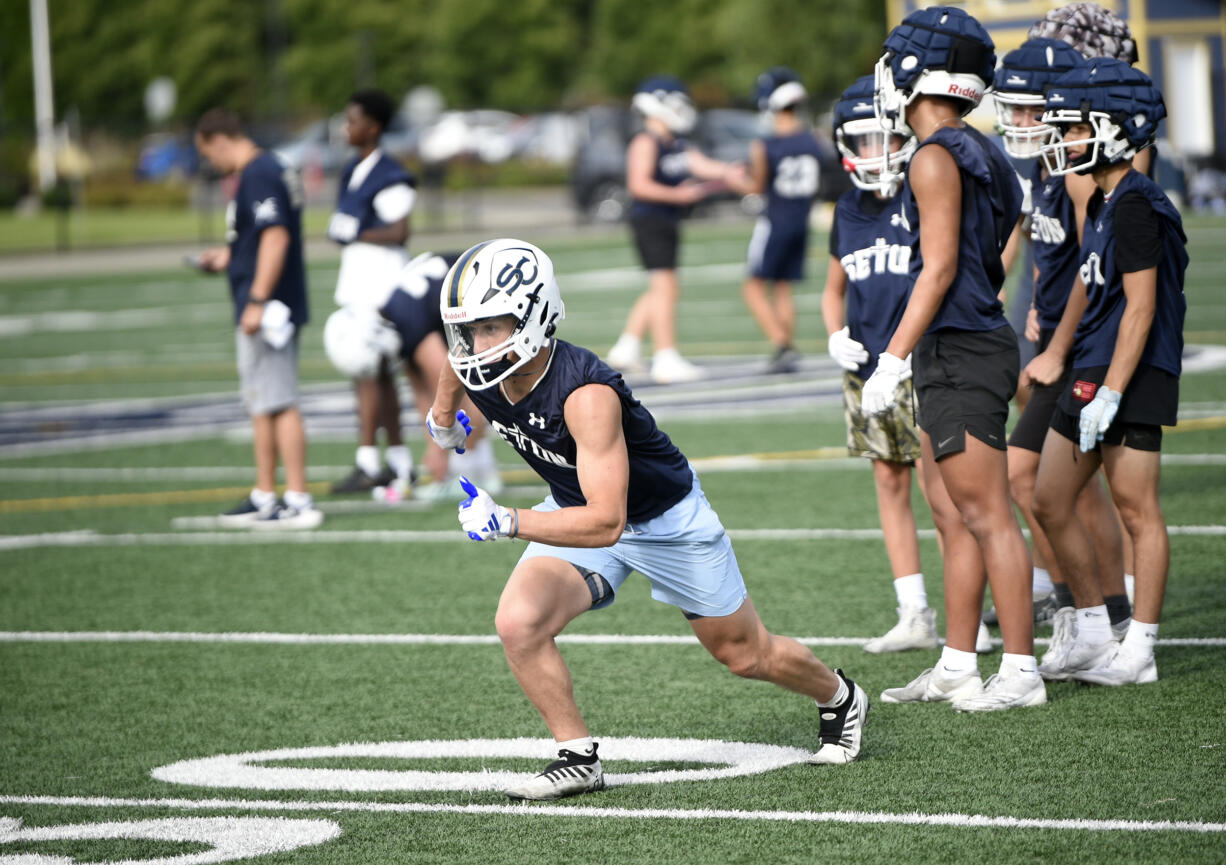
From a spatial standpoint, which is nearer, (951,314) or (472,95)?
(951,314)

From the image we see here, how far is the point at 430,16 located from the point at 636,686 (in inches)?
2527

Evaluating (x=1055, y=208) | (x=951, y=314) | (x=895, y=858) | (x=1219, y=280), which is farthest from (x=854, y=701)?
(x=1219, y=280)

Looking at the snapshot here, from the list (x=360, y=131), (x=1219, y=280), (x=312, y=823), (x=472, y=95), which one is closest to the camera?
(x=312, y=823)

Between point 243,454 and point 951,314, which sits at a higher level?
point 951,314

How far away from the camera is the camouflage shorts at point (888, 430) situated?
647 cm

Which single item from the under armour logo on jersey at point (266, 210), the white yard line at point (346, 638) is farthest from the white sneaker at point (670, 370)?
the white yard line at point (346, 638)

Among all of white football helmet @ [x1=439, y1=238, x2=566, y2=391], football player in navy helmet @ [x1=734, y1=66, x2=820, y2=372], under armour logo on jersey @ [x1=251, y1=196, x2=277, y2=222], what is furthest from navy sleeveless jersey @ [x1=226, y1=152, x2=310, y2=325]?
football player in navy helmet @ [x1=734, y1=66, x2=820, y2=372]

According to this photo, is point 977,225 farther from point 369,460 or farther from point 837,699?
point 369,460

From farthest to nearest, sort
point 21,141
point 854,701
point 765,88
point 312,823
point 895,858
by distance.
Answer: point 21,141 < point 765,88 < point 854,701 < point 312,823 < point 895,858

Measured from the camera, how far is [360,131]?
32.5 feet

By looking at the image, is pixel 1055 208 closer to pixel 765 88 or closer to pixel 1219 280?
pixel 765 88

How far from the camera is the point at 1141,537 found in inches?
230

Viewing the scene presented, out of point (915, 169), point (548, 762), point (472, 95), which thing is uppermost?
point (472, 95)

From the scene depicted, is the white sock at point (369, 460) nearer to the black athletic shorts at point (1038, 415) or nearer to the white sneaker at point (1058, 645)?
Result: the black athletic shorts at point (1038, 415)
